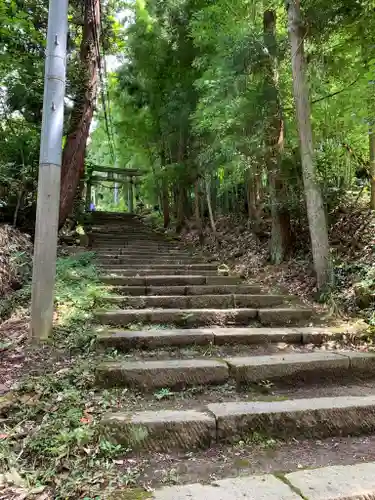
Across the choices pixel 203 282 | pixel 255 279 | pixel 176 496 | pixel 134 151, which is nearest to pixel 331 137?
pixel 255 279

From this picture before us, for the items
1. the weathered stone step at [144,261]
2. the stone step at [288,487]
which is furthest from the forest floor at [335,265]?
the stone step at [288,487]

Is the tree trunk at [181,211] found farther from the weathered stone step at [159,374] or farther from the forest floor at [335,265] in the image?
the weathered stone step at [159,374]

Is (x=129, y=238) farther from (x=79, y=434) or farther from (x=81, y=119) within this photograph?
(x=79, y=434)

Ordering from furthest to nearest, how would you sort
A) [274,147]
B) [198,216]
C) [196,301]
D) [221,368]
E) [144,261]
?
[198,216], [144,261], [274,147], [196,301], [221,368]

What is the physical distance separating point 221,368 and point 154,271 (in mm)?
2839

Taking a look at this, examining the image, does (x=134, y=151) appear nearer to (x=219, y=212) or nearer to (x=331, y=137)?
(x=219, y=212)

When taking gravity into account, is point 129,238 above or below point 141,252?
above

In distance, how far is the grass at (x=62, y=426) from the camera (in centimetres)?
189


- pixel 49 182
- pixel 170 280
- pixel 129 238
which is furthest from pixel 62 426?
pixel 129 238

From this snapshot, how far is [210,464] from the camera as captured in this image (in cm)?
211

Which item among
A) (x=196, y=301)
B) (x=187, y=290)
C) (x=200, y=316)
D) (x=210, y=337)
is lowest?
(x=210, y=337)

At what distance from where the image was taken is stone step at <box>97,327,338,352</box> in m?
3.24

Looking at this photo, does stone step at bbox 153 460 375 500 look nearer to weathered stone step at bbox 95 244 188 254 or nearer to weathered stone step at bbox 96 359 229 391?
weathered stone step at bbox 96 359 229 391

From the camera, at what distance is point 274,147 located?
18.2 ft
